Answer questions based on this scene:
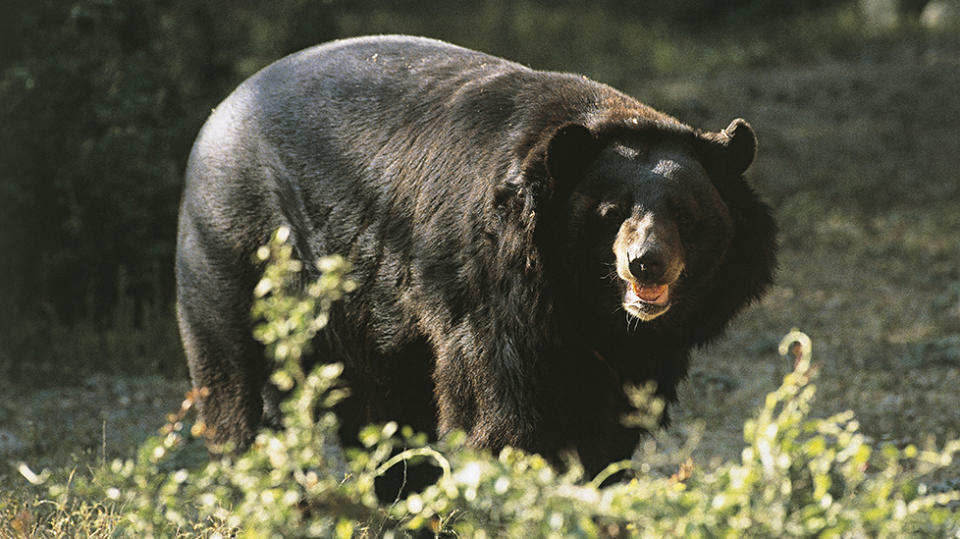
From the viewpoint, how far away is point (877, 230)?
34.2 ft

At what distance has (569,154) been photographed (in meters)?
3.95

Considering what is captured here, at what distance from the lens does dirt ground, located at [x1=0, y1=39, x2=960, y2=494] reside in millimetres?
6582

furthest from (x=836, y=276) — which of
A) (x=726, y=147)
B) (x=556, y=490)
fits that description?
(x=556, y=490)

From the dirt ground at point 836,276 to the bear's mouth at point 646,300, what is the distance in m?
1.73

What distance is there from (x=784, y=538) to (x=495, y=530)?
99cm

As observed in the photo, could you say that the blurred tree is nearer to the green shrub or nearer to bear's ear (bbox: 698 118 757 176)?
bear's ear (bbox: 698 118 757 176)

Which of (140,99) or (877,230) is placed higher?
(140,99)

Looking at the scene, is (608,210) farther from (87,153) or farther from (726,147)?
(87,153)

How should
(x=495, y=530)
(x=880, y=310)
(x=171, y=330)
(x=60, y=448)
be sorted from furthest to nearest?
(x=880, y=310)
(x=171, y=330)
(x=60, y=448)
(x=495, y=530)

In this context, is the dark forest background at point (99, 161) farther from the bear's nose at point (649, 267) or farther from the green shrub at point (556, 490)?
the green shrub at point (556, 490)

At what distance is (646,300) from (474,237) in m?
0.65

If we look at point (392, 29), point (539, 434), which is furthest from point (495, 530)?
point (392, 29)

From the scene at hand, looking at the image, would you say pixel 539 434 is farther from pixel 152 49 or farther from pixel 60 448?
pixel 152 49

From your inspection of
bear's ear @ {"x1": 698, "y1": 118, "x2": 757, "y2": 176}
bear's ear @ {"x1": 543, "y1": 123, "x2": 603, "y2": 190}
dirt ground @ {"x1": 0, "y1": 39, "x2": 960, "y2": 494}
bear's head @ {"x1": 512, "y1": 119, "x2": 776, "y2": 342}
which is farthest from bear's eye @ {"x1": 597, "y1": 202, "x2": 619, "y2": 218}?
dirt ground @ {"x1": 0, "y1": 39, "x2": 960, "y2": 494}
